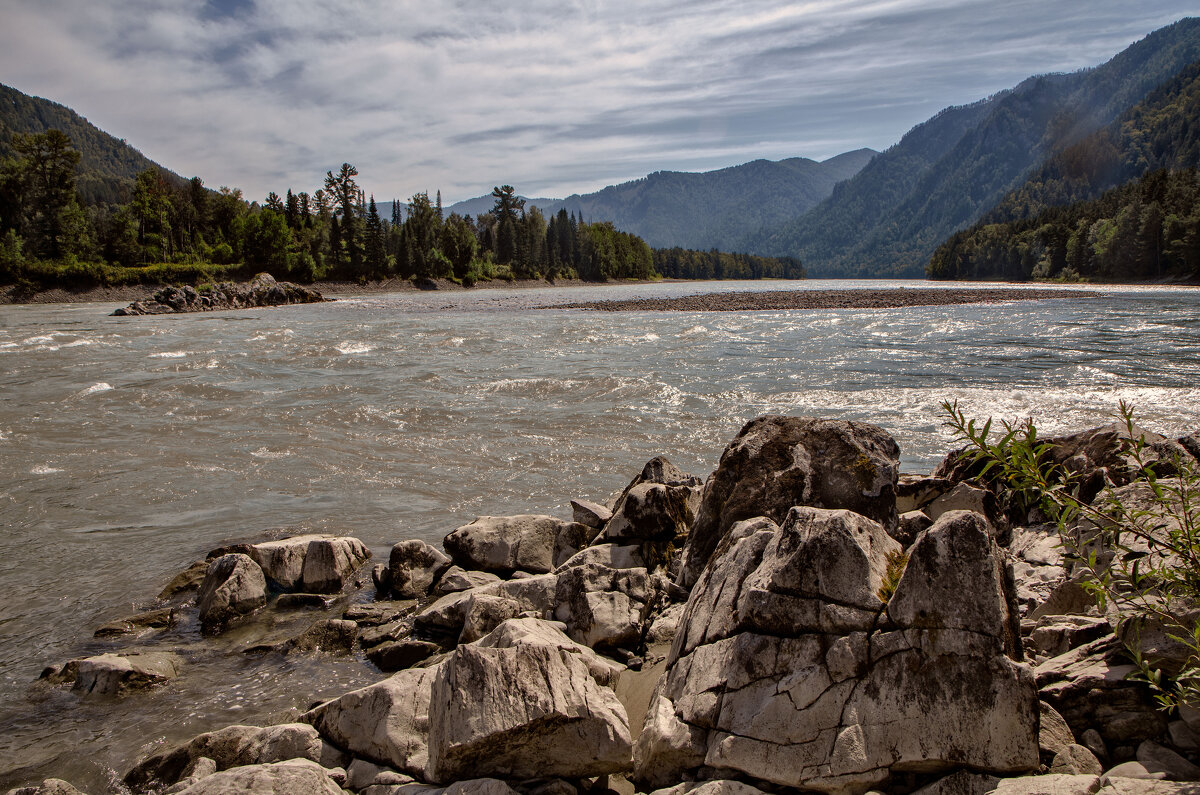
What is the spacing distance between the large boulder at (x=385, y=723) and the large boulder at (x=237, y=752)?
0.13m

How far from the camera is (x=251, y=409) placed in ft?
61.7

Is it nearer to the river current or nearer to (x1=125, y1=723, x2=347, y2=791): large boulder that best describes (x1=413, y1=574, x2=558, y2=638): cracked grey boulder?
the river current

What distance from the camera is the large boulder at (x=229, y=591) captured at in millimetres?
7781

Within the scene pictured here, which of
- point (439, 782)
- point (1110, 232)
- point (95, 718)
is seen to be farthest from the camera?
point (1110, 232)

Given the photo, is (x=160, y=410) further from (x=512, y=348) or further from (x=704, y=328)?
(x=704, y=328)

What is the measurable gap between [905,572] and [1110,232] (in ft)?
436

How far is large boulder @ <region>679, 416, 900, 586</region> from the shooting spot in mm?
6598

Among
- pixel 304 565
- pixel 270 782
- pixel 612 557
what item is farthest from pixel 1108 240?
pixel 270 782

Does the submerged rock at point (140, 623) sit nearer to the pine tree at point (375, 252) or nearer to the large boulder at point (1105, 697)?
the large boulder at point (1105, 697)

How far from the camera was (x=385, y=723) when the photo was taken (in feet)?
16.3

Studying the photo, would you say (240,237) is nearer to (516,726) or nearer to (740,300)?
(740,300)

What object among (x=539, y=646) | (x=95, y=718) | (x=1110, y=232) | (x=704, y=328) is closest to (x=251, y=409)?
(x=95, y=718)

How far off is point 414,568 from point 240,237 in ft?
385

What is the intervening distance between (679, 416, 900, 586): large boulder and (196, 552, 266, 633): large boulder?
16.3 ft
